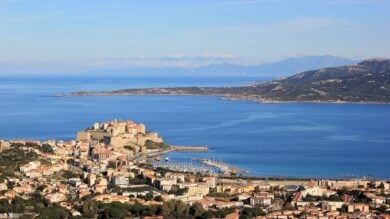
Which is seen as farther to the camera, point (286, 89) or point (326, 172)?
point (286, 89)

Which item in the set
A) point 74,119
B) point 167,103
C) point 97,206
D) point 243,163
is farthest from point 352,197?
point 167,103

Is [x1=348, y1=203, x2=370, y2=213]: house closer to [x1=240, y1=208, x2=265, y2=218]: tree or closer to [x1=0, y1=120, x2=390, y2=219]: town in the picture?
[x1=0, y1=120, x2=390, y2=219]: town

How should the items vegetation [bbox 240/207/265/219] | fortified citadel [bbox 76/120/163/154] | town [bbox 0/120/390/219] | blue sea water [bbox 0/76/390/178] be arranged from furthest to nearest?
fortified citadel [bbox 76/120/163/154]
blue sea water [bbox 0/76/390/178]
town [bbox 0/120/390/219]
vegetation [bbox 240/207/265/219]

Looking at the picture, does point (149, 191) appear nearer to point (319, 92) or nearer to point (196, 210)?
point (196, 210)

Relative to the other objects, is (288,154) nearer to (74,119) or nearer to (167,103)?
(74,119)

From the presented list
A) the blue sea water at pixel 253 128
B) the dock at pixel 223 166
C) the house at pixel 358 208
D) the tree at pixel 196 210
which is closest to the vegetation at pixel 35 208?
the tree at pixel 196 210

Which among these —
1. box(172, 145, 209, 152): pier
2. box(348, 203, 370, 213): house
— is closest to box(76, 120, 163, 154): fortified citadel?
box(172, 145, 209, 152): pier
